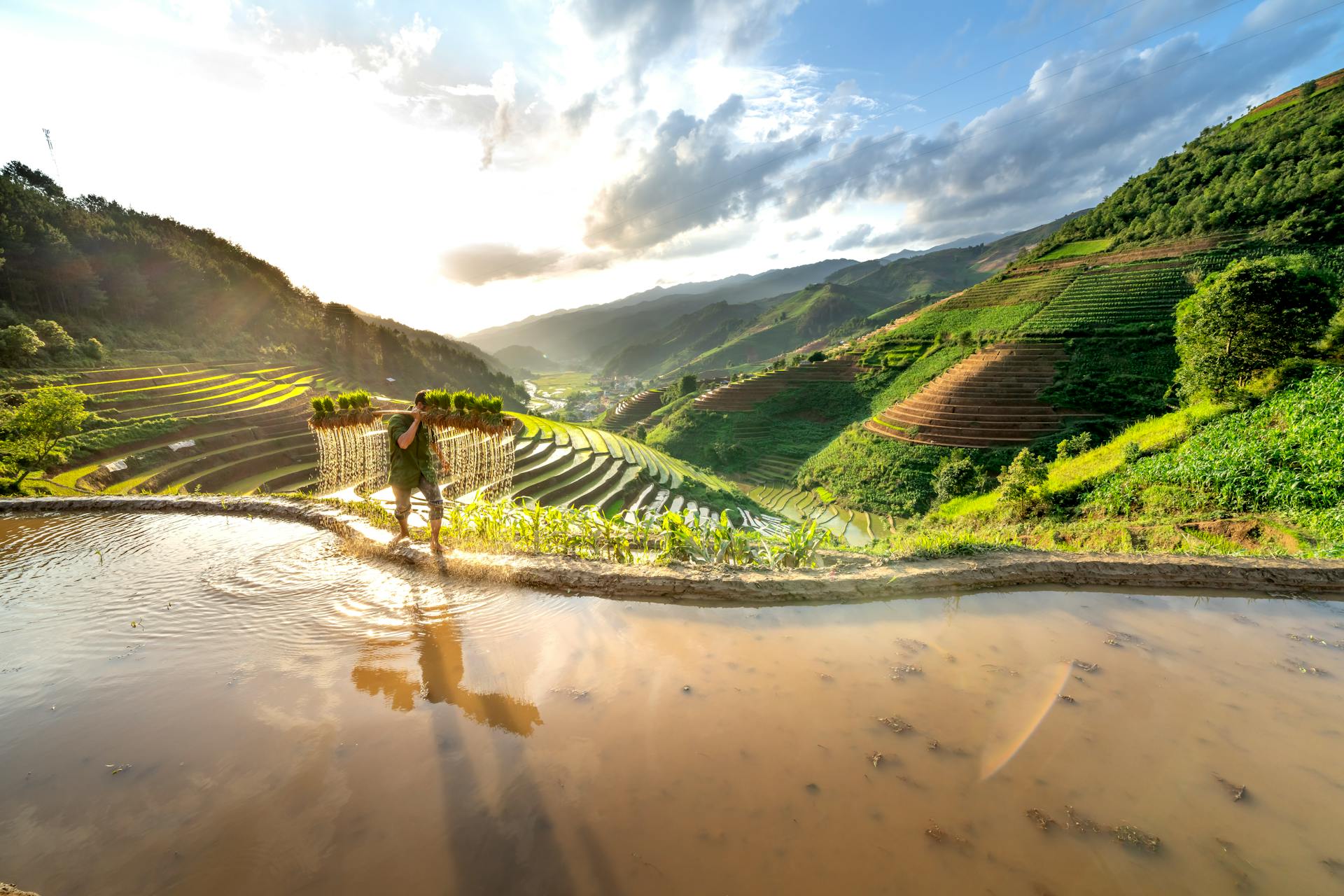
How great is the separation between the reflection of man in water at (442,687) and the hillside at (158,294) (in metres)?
35.1

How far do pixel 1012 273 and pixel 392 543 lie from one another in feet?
201

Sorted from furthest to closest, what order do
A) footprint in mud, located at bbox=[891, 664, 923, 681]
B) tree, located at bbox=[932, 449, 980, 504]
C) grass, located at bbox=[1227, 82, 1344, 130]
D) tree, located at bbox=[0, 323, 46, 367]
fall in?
grass, located at bbox=[1227, 82, 1344, 130]
tree, located at bbox=[932, 449, 980, 504]
tree, located at bbox=[0, 323, 46, 367]
footprint in mud, located at bbox=[891, 664, 923, 681]

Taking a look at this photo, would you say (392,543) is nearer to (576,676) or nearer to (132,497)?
(576,676)

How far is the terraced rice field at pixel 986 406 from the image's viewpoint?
26.5 m

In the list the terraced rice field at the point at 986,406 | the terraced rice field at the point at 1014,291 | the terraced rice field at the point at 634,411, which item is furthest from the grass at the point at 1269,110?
the terraced rice field at the point at 634,411

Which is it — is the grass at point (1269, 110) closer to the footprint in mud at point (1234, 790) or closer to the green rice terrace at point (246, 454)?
the green rice terrace at point (246, 454)

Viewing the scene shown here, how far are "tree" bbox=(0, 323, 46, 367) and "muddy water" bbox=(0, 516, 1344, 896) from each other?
28934 millimetres

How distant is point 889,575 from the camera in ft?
16.1

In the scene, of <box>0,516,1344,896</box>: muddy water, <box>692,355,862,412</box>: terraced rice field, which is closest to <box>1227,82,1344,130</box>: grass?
<box>692,355,862,412</box>: terraced rice field

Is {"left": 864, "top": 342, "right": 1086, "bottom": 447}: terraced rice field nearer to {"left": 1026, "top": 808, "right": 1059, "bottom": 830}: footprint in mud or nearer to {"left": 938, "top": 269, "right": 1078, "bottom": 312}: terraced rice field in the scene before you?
{"left": 938, "top": 269, "right": 1078, "bottom": 312}: terraced rice field

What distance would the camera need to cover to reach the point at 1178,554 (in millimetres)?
5559

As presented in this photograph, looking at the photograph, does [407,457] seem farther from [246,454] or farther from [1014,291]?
[1014,291]

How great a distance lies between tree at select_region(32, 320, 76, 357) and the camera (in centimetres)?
2384

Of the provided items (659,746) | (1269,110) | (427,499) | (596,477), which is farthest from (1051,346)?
(1269,110)
